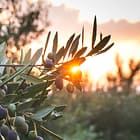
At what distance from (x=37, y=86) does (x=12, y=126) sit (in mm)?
96

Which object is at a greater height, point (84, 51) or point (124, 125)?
point (84, 51)

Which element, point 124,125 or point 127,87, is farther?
point 127,87

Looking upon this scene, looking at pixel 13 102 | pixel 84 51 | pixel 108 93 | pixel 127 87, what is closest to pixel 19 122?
pixel 13 102

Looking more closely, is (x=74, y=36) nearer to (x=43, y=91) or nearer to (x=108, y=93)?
(x=43, y=91)

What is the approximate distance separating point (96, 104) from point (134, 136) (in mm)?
1937

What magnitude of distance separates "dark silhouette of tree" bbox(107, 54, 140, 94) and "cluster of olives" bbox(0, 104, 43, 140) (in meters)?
22.4

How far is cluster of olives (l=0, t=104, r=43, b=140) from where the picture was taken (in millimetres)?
970

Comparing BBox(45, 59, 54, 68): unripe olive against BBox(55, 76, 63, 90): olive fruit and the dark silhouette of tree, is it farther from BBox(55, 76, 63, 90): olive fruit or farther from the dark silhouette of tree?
the dark silhouette of tree

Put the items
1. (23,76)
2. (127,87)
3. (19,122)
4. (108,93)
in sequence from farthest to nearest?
(127,87)
(108,93)
(23,76)
(19,122)

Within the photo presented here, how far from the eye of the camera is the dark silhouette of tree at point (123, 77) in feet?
78.2

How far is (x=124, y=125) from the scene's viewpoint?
65.5 ft

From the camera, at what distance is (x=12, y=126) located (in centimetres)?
101

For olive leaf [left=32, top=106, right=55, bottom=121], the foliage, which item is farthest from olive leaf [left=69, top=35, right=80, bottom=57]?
olive leaf [left=32, top=106, right=55, bottom=121]

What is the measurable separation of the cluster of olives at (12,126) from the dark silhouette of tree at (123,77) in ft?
73.6
